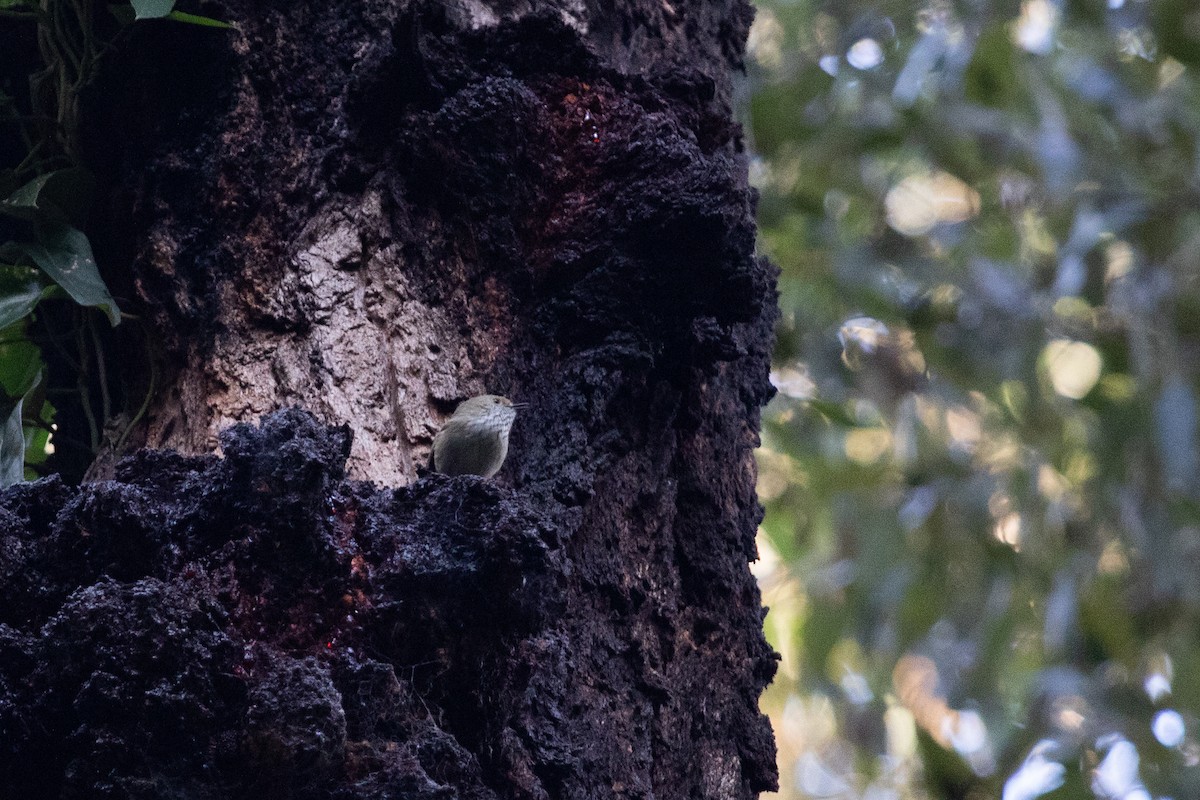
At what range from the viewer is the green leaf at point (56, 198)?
7.47 ft

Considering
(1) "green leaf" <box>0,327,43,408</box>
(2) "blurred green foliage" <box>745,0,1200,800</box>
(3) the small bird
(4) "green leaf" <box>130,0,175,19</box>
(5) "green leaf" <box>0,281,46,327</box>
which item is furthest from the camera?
(2) "blurred green foliage" <box>745,0,1200,800</box>

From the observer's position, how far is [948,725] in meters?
5.20

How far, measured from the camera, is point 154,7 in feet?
6.96

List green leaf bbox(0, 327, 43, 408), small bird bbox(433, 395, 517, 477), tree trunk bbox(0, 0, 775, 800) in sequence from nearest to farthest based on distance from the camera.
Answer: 1. tree trunk bbox(0, 0, 775, 800)
2. small bird bbox(433, 395, 517, 477)
3. green leaf bbox(0, 327, 43, 408)

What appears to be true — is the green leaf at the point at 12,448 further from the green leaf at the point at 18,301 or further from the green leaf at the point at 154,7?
the green leaf at the point at 154,7

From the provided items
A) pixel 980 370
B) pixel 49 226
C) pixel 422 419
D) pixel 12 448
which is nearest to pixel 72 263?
pixel 49 226

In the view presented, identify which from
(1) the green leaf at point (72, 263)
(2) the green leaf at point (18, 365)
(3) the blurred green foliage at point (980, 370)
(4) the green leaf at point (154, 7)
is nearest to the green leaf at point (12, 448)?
(2) the green leaf at point (18, 365)

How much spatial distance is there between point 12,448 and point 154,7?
819 millimetres

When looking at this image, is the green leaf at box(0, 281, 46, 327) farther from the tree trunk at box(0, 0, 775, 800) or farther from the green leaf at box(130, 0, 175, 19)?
the green leaf at box(130, 0, 175, 19)

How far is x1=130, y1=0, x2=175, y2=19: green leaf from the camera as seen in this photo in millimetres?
2111

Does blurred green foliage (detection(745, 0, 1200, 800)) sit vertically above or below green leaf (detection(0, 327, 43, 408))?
above

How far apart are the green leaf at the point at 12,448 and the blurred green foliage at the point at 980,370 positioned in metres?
2.71

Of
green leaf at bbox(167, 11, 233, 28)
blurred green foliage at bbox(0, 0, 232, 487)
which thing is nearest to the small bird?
blurred green foliage at bbox(0, 0, 232, 487)

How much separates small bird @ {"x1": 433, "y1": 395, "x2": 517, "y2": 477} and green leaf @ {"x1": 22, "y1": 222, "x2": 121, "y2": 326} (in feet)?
2.00
